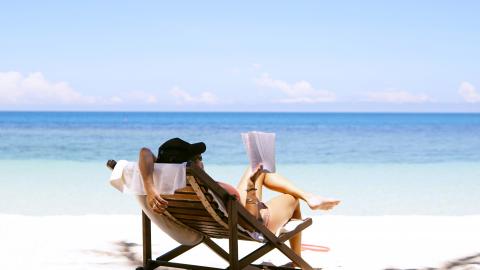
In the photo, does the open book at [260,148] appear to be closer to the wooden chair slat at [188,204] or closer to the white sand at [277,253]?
the wooden chair slat at [188,204]

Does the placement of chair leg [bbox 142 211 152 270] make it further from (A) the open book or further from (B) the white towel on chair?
(A) the open book

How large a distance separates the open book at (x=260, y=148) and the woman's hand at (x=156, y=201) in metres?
0.60

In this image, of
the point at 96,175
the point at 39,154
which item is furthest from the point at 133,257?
the point at 39,154

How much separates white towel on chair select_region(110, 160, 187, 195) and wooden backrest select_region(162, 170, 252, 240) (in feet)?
0.17

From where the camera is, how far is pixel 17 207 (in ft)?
29.6

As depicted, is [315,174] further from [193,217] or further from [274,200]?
[193,217]

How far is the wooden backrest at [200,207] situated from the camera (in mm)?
3152

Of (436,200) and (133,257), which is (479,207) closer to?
(436,200)

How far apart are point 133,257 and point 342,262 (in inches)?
56.5

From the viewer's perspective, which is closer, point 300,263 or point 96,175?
point 300,263

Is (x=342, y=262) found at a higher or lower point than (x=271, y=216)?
lower

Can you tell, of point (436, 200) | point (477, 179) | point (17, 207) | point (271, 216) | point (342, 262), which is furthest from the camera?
point (477, 179)

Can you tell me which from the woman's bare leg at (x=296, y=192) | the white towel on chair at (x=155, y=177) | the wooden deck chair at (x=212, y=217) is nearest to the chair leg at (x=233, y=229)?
the wooden deck chair at (x=212, y=217)

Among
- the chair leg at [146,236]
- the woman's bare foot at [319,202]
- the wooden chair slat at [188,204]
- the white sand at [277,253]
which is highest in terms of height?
the wooden chair slat at [188,204]
